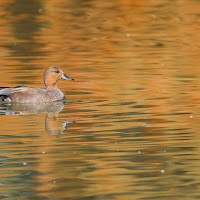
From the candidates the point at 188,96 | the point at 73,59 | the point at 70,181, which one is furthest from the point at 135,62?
the point at 70,181

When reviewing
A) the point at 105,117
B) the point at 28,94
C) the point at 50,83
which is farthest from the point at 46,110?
the point at 105,117

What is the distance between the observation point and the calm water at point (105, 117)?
7.20 m

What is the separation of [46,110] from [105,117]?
56.6 inches

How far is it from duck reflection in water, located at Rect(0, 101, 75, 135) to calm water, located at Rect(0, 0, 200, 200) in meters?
0.02

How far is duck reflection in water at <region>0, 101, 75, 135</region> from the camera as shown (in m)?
10.0

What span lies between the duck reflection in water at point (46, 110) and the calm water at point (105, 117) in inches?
0.7

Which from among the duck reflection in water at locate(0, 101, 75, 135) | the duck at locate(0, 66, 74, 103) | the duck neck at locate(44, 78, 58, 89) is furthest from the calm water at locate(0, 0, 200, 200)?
the duck neck at locate(44, 78, 58, 89)

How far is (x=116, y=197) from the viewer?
6.71 meters

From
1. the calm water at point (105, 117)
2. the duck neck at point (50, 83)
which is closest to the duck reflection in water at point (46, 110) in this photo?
the calm water at point (105, 117)

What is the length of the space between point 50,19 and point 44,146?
58.0ft

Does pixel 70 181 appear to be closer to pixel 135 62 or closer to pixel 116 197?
pixel 116 197

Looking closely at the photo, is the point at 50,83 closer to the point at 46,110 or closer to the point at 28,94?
the point at 28,94

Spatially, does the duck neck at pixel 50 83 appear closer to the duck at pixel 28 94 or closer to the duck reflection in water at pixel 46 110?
the duck at pixel 28 94

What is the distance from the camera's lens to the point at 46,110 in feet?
38.2
